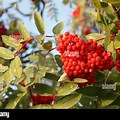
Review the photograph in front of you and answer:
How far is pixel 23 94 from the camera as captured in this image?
68.1 inches

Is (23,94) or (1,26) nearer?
(23,94)

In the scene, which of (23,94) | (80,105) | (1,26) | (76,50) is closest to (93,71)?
(76,50)

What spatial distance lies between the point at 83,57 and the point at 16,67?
275mm

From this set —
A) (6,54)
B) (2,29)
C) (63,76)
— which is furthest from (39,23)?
(2,29)

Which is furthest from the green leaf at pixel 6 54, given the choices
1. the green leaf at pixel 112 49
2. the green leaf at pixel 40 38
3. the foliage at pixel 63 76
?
the green leaf at pixel 112 49

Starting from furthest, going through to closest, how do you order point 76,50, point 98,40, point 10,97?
point 10,97 < point 98,40 < point 76,50

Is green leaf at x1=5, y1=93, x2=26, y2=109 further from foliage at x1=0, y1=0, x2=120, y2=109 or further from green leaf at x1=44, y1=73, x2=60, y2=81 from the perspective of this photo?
green leaf at x1=44, y1=73, x2=60, y2=81

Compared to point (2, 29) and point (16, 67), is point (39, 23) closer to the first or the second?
point (16, 67)

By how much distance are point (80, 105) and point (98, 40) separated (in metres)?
0.28

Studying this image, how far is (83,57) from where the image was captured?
5.17ft

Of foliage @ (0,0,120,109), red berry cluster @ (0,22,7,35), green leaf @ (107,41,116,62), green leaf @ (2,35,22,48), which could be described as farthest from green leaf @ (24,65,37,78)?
red berry cluster @ (0,22,7,35)

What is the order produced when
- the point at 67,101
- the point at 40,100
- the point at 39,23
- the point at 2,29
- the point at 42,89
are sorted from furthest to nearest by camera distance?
1. the point at 2,29
2. the point at 40,100
3. the point at 39,23
4. the point at 42,89
5. the point at 67,101

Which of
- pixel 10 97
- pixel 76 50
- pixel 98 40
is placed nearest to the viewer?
pixel 76 50

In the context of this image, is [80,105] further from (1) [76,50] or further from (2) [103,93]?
(1) [76,50]
